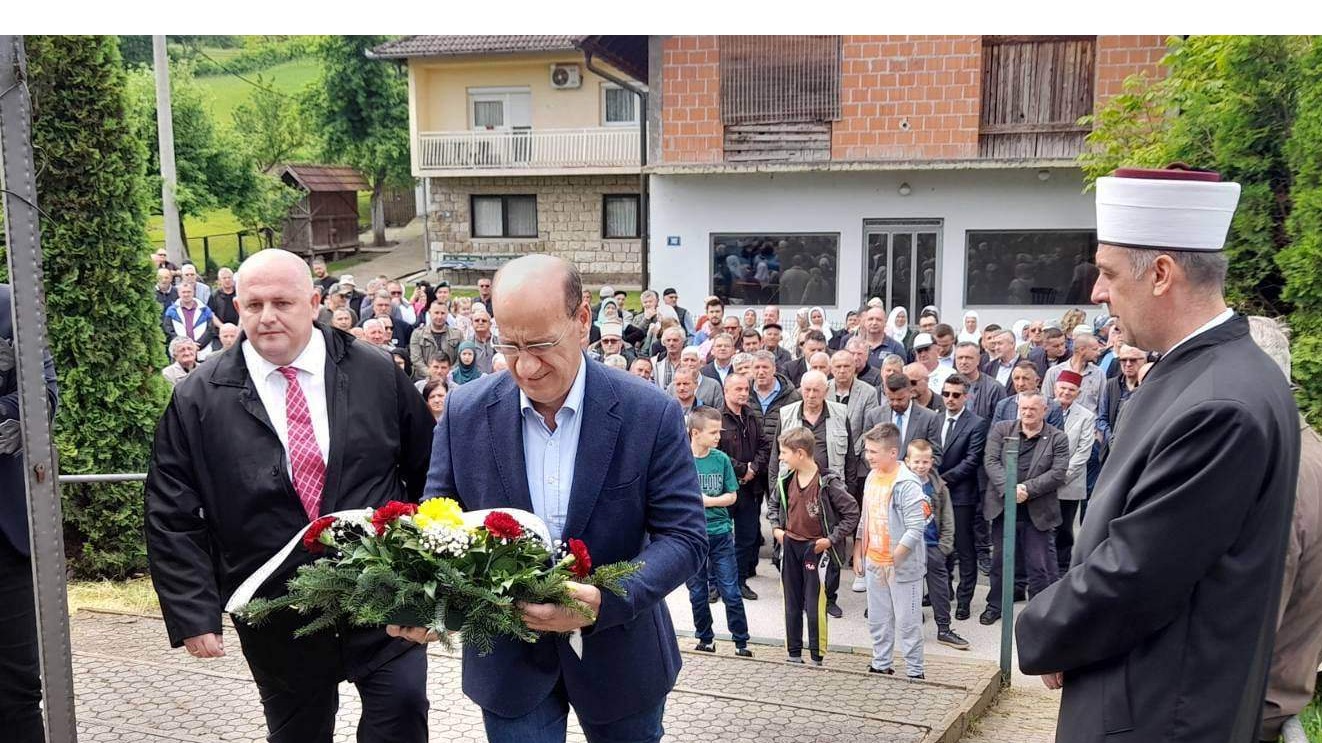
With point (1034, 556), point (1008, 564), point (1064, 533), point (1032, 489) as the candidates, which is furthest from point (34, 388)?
point (1064, 533)

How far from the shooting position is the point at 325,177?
122ft

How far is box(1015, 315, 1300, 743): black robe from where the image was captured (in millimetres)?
2461

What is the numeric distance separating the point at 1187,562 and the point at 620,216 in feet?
95.2

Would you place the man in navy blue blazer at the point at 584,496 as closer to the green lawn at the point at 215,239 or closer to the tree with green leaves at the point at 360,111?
the green lawn at the point at 215,239

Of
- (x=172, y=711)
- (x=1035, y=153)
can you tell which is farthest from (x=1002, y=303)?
(x=172, y=711)

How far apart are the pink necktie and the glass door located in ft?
59.5

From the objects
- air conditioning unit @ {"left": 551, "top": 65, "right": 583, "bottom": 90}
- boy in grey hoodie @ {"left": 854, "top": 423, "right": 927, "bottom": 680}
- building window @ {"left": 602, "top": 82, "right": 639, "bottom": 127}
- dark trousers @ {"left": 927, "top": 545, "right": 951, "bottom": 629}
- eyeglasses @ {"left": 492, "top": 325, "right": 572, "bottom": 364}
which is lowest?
dark trousers @ {"left": 927, "top": 545, "right": 951, "bottom": 629}

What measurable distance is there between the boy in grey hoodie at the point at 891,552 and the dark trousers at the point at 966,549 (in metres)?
1.44

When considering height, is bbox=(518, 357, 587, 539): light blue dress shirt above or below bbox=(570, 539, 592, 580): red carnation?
above

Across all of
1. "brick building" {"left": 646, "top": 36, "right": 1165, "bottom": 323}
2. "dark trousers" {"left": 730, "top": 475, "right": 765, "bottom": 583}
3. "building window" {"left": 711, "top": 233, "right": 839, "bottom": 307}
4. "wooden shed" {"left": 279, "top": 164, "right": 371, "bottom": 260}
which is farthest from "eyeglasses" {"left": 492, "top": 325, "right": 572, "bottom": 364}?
"wooden shed" {"left": 279, "top": 164, "right": 371, "bottom": 260}

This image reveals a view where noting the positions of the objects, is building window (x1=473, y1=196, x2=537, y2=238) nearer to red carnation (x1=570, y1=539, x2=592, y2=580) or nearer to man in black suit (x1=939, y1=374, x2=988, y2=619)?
man in black suit (x1=939, y1=374, x2=988, y2=619)

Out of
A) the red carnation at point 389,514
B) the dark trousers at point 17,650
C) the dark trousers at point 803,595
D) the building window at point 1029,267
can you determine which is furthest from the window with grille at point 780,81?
the red carnation at point 389,514

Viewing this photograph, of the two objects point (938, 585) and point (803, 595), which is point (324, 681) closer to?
point (803, 595)

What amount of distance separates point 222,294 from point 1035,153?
14151 millimetres
